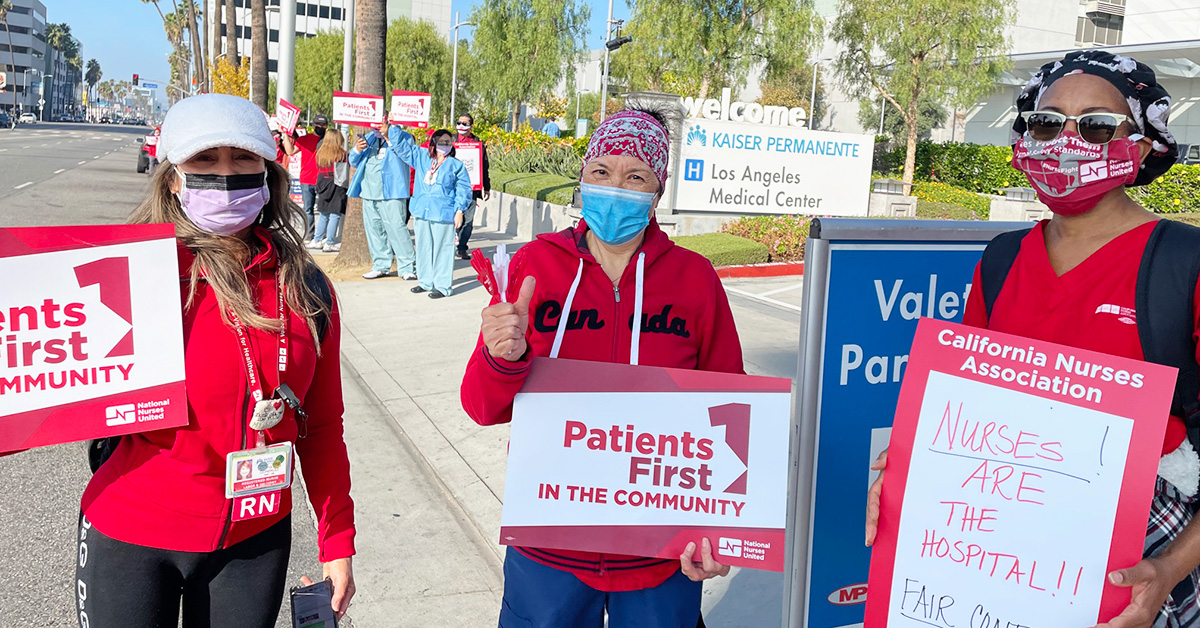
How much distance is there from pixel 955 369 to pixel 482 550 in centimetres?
311

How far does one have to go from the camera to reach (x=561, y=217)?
16422 millimetres

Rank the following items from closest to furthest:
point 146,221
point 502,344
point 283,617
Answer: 1. point 502,344
2. point 146,221
3. point 283,617

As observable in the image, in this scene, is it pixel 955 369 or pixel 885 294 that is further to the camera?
pixel 885 294

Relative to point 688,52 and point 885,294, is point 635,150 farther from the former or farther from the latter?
point 688,52

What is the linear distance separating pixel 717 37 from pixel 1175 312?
2849 centimetres

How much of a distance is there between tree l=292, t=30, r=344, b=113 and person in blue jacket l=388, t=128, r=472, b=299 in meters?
53.8

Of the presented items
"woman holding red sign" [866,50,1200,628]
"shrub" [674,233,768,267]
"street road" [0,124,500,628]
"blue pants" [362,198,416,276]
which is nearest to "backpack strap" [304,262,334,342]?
"woman holding red sign" [866,50,1200,628]

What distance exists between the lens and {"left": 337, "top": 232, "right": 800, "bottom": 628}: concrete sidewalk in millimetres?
4293

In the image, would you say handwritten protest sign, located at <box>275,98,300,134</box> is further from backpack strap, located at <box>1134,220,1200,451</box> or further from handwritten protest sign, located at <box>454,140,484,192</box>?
backpack strap, located at <box>1134,220,1200,451</box>

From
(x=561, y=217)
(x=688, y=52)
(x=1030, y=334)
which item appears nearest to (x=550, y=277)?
(x=1030, y=334)

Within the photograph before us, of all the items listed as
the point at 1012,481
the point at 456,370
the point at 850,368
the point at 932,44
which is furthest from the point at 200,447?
the point at 932,44

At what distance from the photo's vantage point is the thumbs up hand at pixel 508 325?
211 cm

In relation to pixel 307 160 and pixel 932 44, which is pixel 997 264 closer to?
pixel 307 160

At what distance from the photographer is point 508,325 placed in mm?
2109
